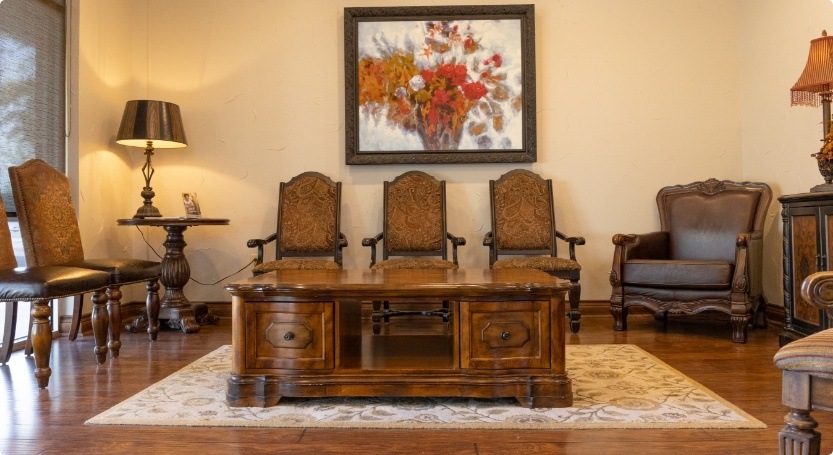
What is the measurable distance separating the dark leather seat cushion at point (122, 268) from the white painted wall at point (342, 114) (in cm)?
133

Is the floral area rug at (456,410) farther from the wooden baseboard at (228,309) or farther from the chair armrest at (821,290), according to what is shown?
the wooden baseboard at (228,309)

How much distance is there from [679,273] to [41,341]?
340cm

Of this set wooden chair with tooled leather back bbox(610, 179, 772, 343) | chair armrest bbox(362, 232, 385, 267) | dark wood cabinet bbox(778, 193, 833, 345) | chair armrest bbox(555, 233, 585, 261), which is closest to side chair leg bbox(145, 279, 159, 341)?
chair armrest bbox(362, 232, 385, 267)

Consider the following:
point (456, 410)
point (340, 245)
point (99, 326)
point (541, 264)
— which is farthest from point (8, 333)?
point (541, 264)

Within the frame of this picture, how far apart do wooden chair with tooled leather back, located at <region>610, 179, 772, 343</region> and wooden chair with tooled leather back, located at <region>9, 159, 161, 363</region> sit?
2895 millimetres

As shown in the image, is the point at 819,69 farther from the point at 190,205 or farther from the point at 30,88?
the point at 30,88

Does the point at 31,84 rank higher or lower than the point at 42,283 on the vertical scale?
higher

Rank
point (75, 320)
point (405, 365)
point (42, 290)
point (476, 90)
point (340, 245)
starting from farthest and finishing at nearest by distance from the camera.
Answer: point (476, 90)
point (340, 245)
point (75, 320)
point (42, 290)
point (405, 365)

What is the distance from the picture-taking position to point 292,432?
2123 millimetres

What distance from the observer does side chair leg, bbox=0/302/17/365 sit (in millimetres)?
3199

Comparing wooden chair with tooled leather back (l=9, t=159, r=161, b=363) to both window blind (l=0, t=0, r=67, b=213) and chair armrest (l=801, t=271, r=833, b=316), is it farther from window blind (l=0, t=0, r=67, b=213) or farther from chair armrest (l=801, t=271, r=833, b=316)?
chair armrest (l=801, t=271, r=833, b=316)

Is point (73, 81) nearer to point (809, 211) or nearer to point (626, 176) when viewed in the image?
point (626, 176)

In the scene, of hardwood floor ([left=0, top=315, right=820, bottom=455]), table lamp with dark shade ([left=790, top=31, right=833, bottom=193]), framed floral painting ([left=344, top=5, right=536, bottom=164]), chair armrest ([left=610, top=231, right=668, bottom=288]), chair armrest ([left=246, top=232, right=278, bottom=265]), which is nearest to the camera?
hardwood floor ([left=0, top=315, right=820, bottom=455])

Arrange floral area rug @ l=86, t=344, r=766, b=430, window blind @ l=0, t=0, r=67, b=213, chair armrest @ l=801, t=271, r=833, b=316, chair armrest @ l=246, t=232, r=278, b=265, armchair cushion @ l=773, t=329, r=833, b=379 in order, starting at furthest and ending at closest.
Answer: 1. chair armrest @ l=246, t=232, r=278, b=265
2. window blind @ l=0, t=0, r=67, b=213
3. floral area rug @ l=86, t=344, r=766, b=430
4. chair armrest @ l=801, t=271, r=833, b=316
5. armchair cushion @ l=773, t=329, r=833, b=379
